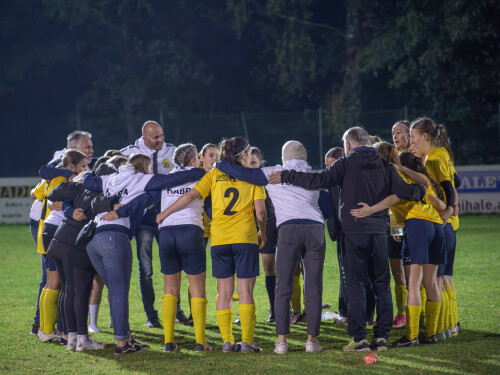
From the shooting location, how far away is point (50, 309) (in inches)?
283

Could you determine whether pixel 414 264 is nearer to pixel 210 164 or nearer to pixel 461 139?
pixel 210 164

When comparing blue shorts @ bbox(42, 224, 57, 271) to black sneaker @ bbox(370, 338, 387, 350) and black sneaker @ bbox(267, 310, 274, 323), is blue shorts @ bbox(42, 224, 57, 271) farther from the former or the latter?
black sneaker @ bbox(370, 338, 387, 350)

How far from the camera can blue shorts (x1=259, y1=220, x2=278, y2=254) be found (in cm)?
785

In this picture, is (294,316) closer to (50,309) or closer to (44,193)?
(50,309)

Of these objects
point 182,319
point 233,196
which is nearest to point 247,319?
point 233,196

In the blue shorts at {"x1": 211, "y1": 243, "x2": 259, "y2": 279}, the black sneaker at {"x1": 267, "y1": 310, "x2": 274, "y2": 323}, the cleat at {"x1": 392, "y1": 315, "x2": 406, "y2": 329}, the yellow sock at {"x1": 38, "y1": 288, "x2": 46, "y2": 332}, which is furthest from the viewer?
the black sneaker at {"x1": 267, "y1": 310, "x2": 274, "y2": 323}

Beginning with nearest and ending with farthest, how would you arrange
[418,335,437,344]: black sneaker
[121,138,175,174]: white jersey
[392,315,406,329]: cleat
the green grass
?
the green grass < [418,335,437,344]: black sneaker < [392,315,406,329]: cleat < [121,138,175,174]: white jersey

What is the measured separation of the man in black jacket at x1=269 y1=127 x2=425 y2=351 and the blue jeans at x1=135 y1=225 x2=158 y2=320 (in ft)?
7.13

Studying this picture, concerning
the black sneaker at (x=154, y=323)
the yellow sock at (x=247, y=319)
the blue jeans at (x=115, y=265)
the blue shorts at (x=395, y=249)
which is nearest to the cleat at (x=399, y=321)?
the blue shorts at (x=395, y=249)

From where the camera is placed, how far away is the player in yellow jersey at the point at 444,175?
6793mm

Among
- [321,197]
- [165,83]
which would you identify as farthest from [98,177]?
[165,83]

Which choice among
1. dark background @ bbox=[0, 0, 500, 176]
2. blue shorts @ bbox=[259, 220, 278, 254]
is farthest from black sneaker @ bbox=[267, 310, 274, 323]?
dark background @ bbox=[0, 0, 500, 176]

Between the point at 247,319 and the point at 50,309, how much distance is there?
6.95ft

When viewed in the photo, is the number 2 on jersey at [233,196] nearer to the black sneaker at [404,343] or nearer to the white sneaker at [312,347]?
the white sneaker at [312,347]
